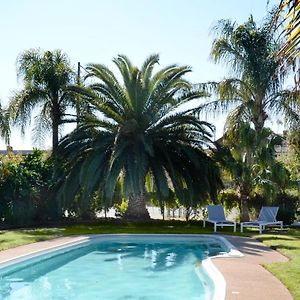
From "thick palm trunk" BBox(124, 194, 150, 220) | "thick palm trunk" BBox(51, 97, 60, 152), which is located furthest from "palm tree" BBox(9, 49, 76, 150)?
"thick palm trunk" BBox(124, 194, 150, 220)

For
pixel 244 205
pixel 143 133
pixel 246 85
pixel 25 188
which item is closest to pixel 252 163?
pixel 244 205

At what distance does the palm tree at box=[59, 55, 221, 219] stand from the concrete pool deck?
4971mm

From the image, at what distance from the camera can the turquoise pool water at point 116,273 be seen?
972cm

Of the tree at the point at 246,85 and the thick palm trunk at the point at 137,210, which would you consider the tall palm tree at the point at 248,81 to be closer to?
the tree at the point at 246,85

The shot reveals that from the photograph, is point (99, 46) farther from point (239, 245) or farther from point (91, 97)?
point (239, 245)

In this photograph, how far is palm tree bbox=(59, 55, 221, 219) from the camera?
2077cm

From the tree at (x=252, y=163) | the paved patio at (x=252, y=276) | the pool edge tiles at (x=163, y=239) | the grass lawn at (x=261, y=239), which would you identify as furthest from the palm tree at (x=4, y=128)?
the paved patio at (x=252, y=276)

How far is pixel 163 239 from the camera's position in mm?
16688

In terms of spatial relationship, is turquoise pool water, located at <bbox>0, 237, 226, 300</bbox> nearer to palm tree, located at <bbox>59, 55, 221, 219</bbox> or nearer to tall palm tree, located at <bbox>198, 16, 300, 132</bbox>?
palm tree, located at <bbox>59, 55, 221, 219</bbox>

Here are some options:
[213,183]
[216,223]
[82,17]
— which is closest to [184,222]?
[213,183]

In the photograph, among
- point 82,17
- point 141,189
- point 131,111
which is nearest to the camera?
point 82,17

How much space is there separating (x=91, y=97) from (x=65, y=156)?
2812mm

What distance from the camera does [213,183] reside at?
843 inches

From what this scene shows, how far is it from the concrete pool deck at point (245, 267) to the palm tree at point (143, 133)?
497 centimetres
